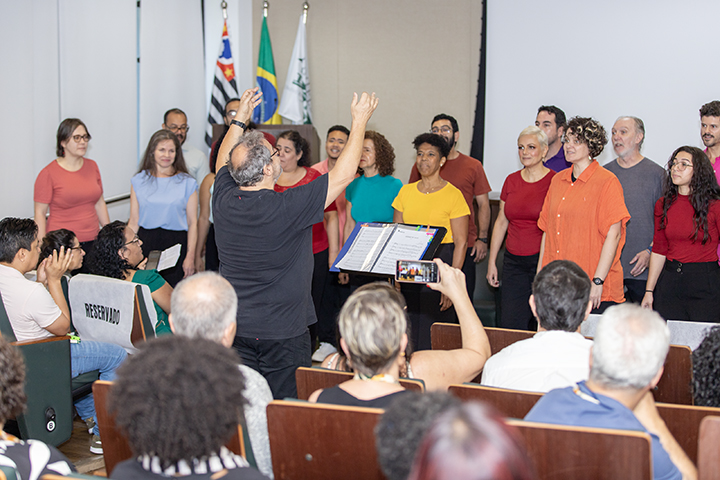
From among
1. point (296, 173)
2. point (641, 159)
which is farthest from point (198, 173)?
point (641, 159)

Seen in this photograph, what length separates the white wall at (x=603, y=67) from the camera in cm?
474

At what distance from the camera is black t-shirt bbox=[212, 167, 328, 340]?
2.28 meters

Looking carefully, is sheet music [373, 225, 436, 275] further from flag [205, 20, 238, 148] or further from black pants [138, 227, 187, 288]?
flag [205, 20, 238, 148]

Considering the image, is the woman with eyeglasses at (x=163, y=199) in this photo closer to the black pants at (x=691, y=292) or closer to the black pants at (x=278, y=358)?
the black pants at (x=278, y=358)

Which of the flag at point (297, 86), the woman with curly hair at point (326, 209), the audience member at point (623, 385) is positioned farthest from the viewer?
the flag at point (297, 86)

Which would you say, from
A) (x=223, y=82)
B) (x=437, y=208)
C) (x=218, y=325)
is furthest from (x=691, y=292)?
(x=223, y=82)

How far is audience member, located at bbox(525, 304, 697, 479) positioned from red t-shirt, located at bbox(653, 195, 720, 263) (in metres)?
2.14

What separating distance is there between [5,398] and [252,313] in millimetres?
985

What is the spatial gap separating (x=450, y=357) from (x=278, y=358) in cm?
71

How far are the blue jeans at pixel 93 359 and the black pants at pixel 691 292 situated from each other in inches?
117

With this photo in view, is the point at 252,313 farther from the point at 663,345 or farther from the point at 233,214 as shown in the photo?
the point at 663,345

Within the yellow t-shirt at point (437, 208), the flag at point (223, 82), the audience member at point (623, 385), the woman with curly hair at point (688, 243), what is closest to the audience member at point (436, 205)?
the yellow t-shirt at point (437, 208)

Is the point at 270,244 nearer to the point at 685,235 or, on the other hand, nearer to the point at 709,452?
the point at 709,452

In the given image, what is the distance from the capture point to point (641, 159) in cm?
375
